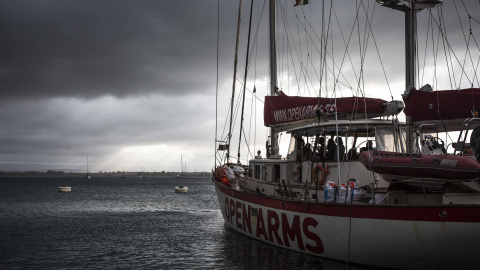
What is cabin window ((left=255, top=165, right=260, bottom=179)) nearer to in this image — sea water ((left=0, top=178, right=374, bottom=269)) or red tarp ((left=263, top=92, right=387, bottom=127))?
red tarp ((left=263, top=92, right=387, bottom=127))

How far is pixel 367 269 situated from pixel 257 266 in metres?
4.57

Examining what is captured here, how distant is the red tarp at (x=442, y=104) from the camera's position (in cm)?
1394

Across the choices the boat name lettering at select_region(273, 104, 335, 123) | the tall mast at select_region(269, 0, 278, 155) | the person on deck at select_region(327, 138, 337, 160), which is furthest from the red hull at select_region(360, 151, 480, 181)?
the tall mast at select_region(269, 0, 278, 155)

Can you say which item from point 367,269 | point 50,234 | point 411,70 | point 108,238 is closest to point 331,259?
point 367,269

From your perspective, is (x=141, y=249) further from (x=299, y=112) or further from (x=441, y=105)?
(x=441, y=105)

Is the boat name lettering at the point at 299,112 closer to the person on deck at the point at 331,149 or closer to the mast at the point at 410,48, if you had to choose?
the person on deck at the point at 331,149

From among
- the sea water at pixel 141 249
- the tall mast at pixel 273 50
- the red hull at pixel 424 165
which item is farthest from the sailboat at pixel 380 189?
the tall mast at pixel 273 50

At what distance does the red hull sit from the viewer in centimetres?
1141

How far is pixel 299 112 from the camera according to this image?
2014 cm

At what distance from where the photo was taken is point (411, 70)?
46.8 feet

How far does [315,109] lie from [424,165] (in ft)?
25.1

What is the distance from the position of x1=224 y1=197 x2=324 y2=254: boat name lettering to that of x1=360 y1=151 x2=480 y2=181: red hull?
3.05 meters

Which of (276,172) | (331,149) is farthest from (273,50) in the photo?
(331,149)

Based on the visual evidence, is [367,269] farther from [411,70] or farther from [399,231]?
[411,70]
